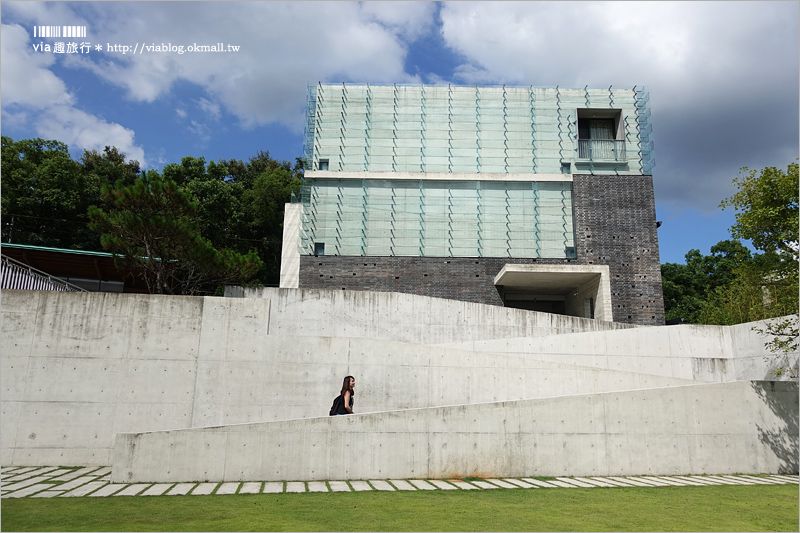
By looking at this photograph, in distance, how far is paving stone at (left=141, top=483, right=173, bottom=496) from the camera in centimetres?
724

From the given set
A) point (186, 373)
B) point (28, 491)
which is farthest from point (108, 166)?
point (28, 491)

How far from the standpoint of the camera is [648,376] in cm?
1251

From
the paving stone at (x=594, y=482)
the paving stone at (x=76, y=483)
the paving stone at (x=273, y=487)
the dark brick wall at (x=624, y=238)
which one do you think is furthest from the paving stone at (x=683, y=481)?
the dark brick wall at (x=624, y=238)

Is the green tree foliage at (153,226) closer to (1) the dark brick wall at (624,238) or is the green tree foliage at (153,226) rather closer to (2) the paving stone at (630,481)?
(2) the paving stone at (630,481)

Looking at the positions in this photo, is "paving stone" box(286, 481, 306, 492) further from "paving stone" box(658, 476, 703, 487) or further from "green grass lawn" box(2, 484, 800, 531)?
"paving stone" box(658, 476, 703, 487)

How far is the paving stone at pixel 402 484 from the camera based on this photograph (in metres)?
7.96

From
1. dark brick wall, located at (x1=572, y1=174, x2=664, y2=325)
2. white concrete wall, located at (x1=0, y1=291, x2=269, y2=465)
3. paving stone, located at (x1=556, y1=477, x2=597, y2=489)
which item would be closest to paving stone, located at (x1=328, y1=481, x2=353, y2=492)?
paving stone, located at (x1=556, y1=477, x2=597, y2=489)

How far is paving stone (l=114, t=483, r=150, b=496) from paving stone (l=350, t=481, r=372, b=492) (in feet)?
10.00

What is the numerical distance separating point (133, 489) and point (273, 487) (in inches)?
77.4

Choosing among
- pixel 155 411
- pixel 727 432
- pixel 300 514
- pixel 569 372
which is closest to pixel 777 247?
pixel 727 432

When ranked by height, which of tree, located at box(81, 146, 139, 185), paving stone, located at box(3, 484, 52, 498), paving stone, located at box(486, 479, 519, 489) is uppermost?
tree, located at box(81, 146, 139, 185)

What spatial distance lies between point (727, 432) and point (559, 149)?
43.2 feet

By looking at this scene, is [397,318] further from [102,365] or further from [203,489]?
[203,489]

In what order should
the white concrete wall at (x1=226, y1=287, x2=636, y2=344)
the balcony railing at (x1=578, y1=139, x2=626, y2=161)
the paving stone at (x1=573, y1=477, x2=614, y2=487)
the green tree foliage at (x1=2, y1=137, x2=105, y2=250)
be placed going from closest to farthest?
1. the paving stone at (x1=573, y1=477, x2=614, y2=487)
2. the white concrete wall at (x1=226, y1=287, x2=636, y2=344)
3. the balcony railing at (x1=578, y1=139, x2=626, y2=161)
4. the green tree foliage at (x1=2, y1=137, x2=105, y2=250)
